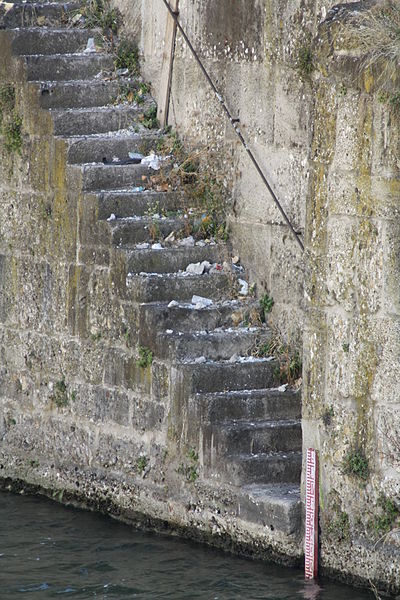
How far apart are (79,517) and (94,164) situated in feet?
8.64

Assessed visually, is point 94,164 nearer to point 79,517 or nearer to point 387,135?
point 79,517

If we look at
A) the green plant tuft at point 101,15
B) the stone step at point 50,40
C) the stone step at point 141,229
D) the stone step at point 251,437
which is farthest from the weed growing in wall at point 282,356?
the green plant tuft at point 101,15

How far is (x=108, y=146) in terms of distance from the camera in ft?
41.7

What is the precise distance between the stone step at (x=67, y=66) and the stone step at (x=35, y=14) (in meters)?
0.47

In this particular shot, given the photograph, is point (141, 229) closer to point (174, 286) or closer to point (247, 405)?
point (174, 286)

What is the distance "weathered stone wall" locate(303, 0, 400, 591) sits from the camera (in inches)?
376

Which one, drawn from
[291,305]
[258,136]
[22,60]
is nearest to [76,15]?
[22,60]

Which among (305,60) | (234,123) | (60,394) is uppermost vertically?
(305,60)

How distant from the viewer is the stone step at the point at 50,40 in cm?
1308

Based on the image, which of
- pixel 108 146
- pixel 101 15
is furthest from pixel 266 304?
pixel 101 15

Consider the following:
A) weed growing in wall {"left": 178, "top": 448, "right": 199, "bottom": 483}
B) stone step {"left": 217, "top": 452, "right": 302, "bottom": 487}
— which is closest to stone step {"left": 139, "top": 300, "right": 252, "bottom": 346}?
weed growing in wall {"left": 178, "top": 448, "right": 199, "bottom": 483}

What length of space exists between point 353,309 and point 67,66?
438cm

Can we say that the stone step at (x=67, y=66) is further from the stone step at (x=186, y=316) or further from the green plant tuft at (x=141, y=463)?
the green plant tuft at (x=141, y=463)

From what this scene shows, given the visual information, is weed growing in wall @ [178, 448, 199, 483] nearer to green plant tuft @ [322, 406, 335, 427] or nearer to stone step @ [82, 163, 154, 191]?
green plant tuft @ [322, 406, 335, 427]
